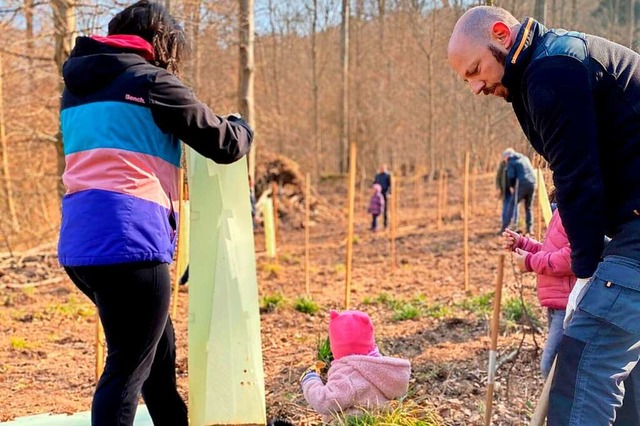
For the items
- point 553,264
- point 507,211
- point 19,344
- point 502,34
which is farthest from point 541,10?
point 507,211

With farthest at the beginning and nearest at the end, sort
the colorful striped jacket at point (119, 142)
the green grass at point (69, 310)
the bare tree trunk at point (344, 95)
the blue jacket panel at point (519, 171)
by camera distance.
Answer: the bare tree trunk at point (344, 95) → the blue jacket panel at point (519, 171) → the green grass at point (69, 310) → the colorful striped jacket at point (119, 142)

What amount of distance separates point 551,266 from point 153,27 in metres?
1.97

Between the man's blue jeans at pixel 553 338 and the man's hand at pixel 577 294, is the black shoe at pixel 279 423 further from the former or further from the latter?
the man's hand at pixel 577 294

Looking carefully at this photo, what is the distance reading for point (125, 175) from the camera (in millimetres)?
2236

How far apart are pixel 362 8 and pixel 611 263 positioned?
2762 cm

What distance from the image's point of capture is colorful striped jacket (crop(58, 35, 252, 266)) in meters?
2.20

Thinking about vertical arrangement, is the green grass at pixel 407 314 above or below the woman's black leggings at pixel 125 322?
below

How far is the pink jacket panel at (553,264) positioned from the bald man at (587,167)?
34.1 inches

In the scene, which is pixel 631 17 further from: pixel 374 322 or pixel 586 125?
pixel 586 125

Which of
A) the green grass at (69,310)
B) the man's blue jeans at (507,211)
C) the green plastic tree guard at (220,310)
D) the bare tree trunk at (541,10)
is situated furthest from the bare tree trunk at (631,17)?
the green grass at (69,310)

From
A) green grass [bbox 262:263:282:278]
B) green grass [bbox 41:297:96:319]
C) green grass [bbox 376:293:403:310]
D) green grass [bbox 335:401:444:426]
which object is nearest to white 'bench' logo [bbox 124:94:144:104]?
green grass [bbox 335:401:444:426]

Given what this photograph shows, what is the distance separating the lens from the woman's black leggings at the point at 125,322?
2232mm

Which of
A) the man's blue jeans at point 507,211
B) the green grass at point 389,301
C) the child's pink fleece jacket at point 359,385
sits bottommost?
the green grass at point 389,301

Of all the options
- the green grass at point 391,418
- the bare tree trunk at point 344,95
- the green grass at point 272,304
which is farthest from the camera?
the bare tree trunk at point 344,95
